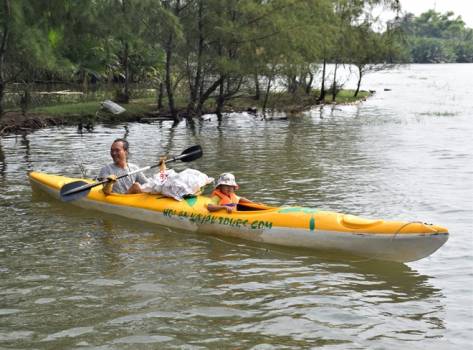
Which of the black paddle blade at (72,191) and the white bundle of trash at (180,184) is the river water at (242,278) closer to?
the black paddle blade at (72,191)

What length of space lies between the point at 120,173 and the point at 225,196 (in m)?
2.08

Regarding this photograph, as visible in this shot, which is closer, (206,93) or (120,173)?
(120,173)

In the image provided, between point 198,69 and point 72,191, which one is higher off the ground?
point 198,69

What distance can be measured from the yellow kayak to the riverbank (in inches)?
496

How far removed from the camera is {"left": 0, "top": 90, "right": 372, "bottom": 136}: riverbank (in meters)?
21.9

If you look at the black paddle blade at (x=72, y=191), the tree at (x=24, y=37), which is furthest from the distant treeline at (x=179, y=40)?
the black paddle blade at (x=72, y=191)

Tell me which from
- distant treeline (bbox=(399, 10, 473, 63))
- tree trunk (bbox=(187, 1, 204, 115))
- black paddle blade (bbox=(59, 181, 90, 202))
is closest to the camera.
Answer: black paddle blade (bbox=(59, 181, 90, 202))

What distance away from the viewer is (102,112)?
2514 cm

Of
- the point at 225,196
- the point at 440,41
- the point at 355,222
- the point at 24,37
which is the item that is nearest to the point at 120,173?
the point at 225,196

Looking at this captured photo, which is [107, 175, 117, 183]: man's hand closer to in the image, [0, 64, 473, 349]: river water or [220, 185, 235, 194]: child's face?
[0, 64, 473, 349]: river water

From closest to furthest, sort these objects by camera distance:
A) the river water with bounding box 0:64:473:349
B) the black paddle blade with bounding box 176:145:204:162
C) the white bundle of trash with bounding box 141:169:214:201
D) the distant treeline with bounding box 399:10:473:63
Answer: the river water with bounding box 0:64:473:349, the white bundle of trash with bounding box 141:169:214:201, the black paddle blade with bounding box 176:145:204:162, the distant treeline with bounding box 399:10:473:63

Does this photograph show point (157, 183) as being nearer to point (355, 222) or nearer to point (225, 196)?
point (225, 196)

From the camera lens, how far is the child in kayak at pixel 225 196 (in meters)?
8.70

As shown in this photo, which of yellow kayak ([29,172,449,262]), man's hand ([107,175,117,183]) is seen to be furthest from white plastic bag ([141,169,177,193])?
man's hand ([107,175,117,183])
